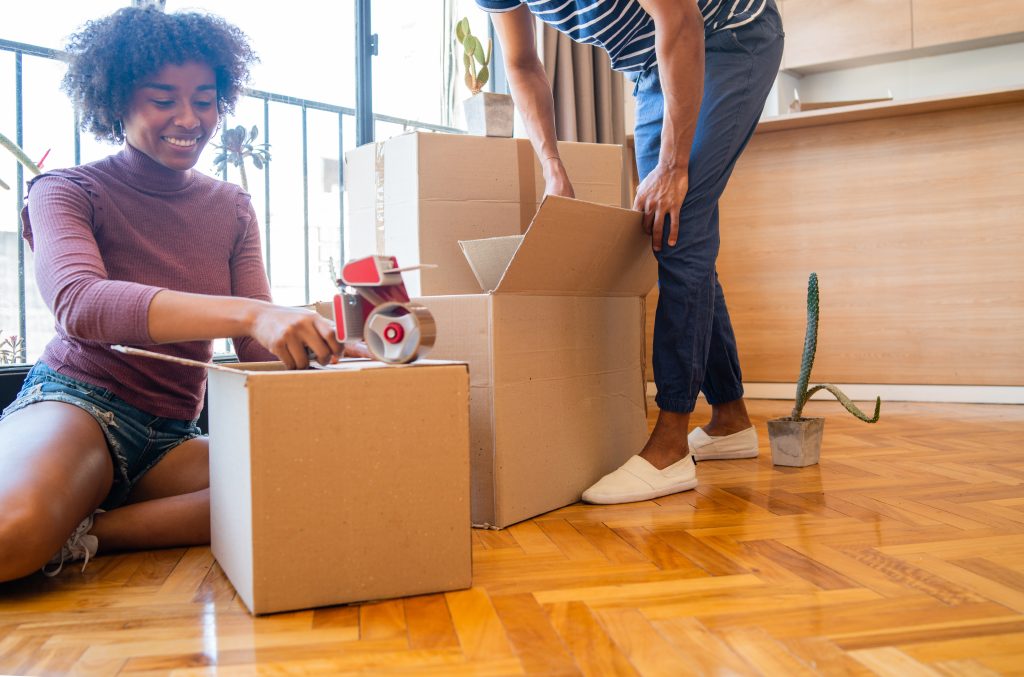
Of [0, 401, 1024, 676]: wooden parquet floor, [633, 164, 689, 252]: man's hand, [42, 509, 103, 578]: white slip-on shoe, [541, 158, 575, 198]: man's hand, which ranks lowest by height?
[0, 401, 1024, 676]: wooden parquet floor

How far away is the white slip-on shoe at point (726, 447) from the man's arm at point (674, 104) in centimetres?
58

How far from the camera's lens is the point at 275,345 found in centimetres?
94

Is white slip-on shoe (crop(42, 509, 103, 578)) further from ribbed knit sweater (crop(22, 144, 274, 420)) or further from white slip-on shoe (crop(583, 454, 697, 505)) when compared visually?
white slip-on shoe (crop(583, 454, 697, 505))

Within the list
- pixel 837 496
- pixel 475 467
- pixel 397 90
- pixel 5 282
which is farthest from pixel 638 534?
pixel 397 90

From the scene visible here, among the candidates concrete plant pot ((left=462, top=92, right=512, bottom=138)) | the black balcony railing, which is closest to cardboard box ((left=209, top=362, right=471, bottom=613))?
concrete plant pot ((left=462, top=92, right=512, bottom=138))

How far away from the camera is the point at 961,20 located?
3281 millimetres

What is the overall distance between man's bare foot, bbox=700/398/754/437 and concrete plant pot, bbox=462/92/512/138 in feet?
2.47

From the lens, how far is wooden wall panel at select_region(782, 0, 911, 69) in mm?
3330

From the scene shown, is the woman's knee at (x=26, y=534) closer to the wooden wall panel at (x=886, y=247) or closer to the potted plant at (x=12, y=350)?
the potted plant at (x=12, y=350)

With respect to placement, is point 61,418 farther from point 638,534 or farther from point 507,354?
point 638,534

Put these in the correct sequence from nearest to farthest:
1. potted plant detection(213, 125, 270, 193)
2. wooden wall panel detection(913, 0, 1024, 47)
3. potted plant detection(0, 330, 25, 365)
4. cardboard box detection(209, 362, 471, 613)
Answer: cardboard box detection(209, 362, 471, 613), potted plant detection(0, 330, 25, 365), potted plant detection(213, 125, 270, 193), wooden wall panel detection(913, 0, 1024, 47)

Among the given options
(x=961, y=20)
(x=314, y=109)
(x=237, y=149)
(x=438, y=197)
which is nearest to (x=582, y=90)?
(x=314, y=109)

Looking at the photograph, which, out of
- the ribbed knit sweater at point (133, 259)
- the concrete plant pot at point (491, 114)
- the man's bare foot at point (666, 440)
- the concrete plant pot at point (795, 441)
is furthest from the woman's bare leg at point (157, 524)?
the concrete plant pot at point (795, 441)

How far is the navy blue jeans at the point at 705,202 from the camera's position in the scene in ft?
4.77
